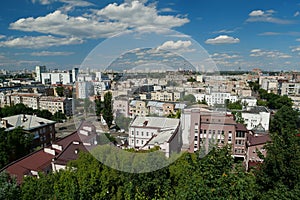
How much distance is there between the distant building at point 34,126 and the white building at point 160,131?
7496 millimetres

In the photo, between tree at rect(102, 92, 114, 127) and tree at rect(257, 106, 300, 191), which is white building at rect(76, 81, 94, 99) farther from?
tree at rect(257, 106, 300, 191)

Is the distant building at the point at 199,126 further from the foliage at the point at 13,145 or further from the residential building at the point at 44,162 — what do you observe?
the foliage at the point at 13,145

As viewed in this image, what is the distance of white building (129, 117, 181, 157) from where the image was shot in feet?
8.21

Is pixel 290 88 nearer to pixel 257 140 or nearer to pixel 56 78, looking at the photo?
pixel 257 140

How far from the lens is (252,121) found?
13.4 meters

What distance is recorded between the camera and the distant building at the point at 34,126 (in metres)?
8.60

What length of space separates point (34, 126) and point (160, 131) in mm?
7915

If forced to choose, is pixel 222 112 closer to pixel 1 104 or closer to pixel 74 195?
pixel 74 195

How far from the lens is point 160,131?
2.83 metres

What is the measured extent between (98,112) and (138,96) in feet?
1.59

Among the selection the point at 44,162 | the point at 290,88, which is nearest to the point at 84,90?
the point at 44,162

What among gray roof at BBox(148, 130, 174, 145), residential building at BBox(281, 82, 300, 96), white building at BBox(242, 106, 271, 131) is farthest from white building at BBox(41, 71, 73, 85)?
gray roof at BBox(148, 130, 174, 145)

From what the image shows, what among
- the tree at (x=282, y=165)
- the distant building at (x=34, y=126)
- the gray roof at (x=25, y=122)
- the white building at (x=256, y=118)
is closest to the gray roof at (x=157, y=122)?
the tree at (x=282, y=165)

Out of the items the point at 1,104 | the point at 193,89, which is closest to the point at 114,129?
the point at 193,89
